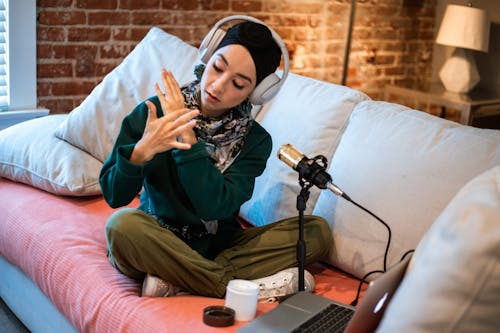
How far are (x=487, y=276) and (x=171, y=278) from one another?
1.03 m

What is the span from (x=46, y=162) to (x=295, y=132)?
877 mm

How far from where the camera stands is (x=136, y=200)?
262 centimetres

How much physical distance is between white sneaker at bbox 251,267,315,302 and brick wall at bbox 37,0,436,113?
5.57ft

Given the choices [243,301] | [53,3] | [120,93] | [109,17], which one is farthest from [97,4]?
[243,301]

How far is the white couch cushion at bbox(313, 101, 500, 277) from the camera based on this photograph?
1.96 meters

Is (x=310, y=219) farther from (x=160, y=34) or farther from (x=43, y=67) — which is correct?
(x=43, y=67)

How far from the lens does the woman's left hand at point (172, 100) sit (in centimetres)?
188

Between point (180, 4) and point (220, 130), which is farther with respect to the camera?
point (180, 4)

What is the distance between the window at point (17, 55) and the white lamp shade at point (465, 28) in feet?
6.58

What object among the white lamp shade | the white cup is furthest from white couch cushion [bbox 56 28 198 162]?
the white lamp shade

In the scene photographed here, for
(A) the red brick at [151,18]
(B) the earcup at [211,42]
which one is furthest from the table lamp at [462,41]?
(B) the earcup at [211,42]

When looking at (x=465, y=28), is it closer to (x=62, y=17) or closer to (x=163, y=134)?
(x=62, y=17)

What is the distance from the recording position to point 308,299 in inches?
73.9

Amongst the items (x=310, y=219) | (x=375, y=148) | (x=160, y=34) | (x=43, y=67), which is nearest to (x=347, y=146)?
(x=375, y=148)
